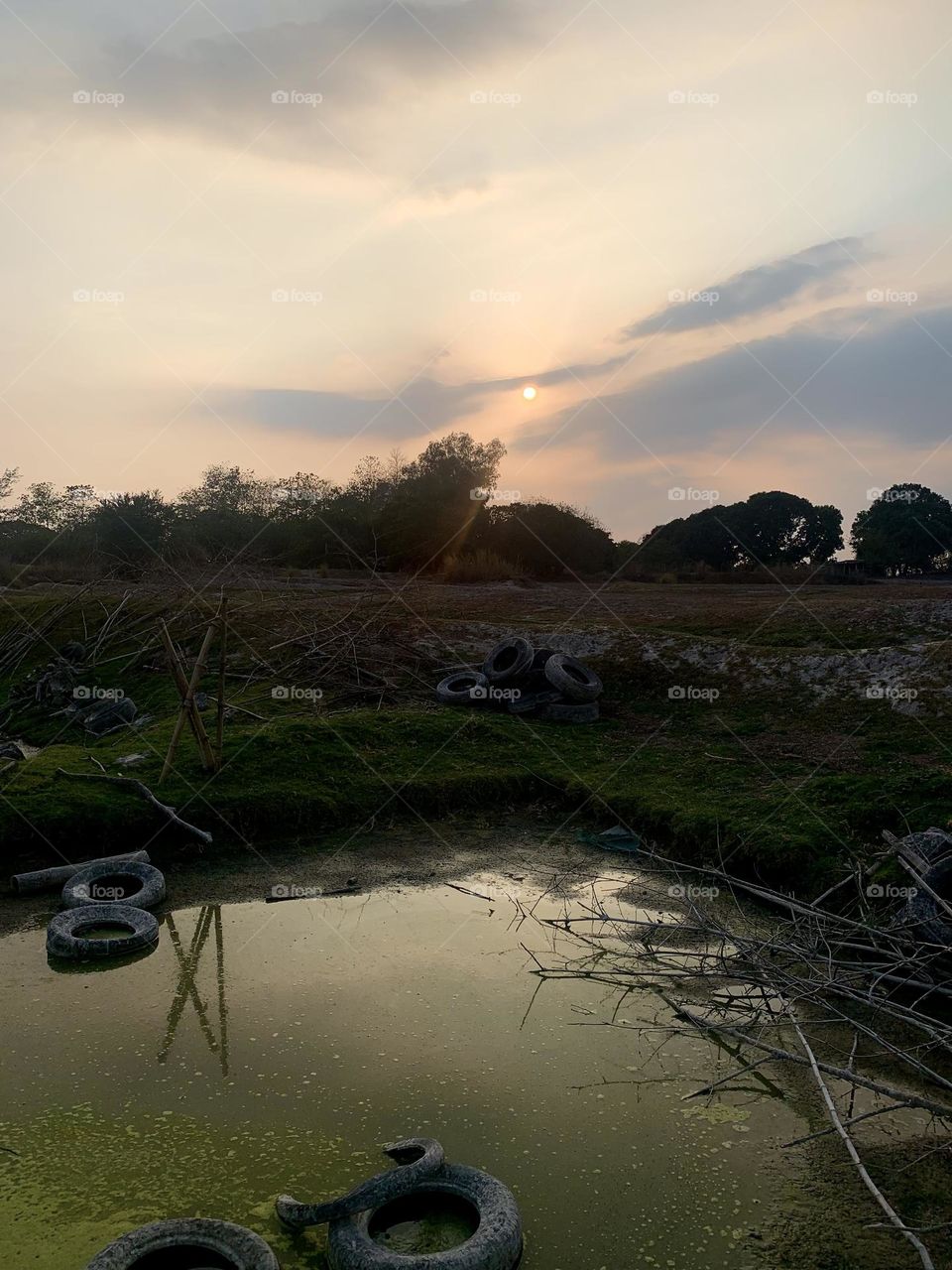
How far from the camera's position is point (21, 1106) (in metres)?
5.09

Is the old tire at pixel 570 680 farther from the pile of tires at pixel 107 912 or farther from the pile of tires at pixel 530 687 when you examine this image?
the pile of tires at pixel 107 912

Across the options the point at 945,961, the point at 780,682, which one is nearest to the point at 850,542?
the point at 780,682

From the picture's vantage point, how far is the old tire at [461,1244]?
3.94 m

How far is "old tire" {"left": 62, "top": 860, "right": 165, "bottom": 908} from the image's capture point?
797 centimetres

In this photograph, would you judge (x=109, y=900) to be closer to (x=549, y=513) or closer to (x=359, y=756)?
(x=359, y=756)

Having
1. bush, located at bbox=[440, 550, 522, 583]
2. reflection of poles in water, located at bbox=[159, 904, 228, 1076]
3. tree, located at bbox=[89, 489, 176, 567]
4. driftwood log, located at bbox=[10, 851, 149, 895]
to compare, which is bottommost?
reflection of poles in water, located at bbox=[159, 904, 228, 1076]

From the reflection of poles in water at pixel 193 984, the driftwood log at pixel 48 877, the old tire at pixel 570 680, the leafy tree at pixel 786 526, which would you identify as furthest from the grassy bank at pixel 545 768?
the leafy tree at pixel 786 526

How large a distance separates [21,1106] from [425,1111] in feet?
7.19

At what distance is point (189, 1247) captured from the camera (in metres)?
3.96

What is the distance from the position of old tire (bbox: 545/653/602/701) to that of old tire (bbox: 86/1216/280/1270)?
10148 millimetres

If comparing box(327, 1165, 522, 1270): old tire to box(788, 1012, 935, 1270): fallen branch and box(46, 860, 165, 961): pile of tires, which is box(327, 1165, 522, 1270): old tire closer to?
box(788, 1012, 935, 1270): fallen branch

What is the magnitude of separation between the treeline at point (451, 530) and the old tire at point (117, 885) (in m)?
12.3

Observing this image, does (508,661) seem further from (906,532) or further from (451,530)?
(906,532)

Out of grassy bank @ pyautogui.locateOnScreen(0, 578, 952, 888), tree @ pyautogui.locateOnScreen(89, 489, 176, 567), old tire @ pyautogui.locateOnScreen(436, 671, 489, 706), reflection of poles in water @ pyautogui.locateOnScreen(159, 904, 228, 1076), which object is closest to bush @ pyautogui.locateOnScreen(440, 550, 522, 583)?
tree @ pyautogui.locateOnScreen(89, 489, 176, 567)
